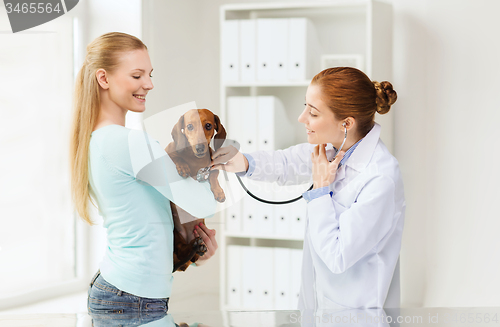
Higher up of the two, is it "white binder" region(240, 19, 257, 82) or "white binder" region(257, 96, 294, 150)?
"white binder" region(240, 19, 257, 82)

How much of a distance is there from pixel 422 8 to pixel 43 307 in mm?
2280

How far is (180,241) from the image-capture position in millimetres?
935

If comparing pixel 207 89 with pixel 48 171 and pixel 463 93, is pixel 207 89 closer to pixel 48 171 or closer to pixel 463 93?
pixel 48 171

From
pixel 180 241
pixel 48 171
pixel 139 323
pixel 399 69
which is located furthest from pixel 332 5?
pixel 139 323

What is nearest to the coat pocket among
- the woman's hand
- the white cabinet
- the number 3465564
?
the woman's hand

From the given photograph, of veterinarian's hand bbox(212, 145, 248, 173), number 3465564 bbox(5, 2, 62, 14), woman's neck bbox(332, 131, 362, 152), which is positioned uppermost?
number 3465564 bbox(5, 2, 62, 14)

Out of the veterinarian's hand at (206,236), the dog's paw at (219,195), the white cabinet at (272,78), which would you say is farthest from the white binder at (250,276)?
the dog's paw at (219,195)

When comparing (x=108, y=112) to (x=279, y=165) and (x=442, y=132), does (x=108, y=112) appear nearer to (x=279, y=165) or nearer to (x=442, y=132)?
(x=279, y=165)

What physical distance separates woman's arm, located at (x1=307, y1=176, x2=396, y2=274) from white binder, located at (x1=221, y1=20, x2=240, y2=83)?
1163mm

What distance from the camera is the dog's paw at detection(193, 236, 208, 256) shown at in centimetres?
95

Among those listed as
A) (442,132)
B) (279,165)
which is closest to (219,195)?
(279,165)

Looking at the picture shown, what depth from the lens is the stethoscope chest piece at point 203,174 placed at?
0.84m

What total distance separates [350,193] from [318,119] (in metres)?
0.20

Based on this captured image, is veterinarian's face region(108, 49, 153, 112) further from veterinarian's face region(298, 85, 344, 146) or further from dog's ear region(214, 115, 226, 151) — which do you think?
veterinarian's face region(298, 85, 344, 146)
